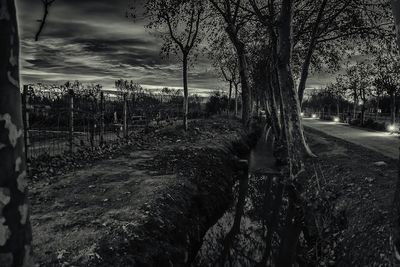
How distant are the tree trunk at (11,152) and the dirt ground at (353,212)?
11.6 feet

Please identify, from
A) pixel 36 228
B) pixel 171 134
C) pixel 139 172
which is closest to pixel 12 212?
pixel 36 228

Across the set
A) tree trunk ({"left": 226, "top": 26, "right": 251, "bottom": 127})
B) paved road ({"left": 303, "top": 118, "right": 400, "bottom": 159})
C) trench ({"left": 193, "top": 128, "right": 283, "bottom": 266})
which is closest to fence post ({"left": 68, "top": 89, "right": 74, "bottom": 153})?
trench ({"left": 193, "top": 128, "right": 283, "bottom": 266})

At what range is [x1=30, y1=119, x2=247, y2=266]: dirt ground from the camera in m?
5.63

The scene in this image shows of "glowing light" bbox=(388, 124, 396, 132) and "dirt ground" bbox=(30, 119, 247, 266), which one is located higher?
"glowing light" bbox=(388, 124, 396, 132)

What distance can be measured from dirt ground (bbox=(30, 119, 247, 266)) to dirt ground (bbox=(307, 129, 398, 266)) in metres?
2.81

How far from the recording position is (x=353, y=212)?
764cm

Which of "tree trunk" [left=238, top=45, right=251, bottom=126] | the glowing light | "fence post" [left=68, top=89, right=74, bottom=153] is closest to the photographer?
"fence post" [left=68, top=89, right=74, bottom=153]

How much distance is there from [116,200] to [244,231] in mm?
3651

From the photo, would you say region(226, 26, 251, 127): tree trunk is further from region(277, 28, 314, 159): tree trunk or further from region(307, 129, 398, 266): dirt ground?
region(307, 129, 398, 266): dirt ground

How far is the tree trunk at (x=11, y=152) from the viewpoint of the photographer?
232 cm

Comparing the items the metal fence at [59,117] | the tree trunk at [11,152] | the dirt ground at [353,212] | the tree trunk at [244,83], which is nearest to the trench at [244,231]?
the dirt ground at [353,212]

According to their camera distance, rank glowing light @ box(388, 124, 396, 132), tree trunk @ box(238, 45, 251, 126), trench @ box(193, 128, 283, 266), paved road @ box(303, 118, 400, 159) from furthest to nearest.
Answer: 1. glowing light @ box(388, 124, 396, 132)
2. tree trunk @ box(238, 45, 251, 126)
3. paved road @ box(303, 118, 400, 159)
4. trench @ box(193, 128, 283, 266)

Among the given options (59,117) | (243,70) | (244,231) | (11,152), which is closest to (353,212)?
(244,231)

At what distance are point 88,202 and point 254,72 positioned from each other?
3724 centimetres
